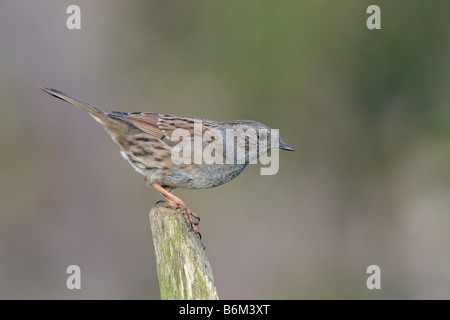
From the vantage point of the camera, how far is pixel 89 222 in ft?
29.9

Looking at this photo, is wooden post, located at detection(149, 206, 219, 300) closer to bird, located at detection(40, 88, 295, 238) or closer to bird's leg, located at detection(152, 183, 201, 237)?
bird's leg, located at detection(152, 183, 201, 237)

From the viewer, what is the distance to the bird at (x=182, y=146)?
5066 millimetres

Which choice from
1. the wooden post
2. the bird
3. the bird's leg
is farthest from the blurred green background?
the wooden post

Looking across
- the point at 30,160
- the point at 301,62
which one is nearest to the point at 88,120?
the point at 30,160

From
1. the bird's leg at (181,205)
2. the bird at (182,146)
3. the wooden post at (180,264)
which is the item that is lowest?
the wooden post at (180,264)

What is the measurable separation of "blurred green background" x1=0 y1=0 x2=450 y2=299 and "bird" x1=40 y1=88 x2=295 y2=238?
3.79 metres

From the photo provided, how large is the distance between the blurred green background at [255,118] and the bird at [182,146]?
3.79m

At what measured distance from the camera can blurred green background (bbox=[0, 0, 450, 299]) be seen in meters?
8.93

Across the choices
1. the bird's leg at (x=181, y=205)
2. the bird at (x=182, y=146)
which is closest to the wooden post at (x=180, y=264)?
the bird's leg at (x=181, y=205)

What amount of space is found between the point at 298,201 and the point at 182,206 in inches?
203

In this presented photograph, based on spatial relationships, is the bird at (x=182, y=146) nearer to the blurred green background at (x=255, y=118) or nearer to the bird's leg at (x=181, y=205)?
the bird's leg at (x=181, y=205)
